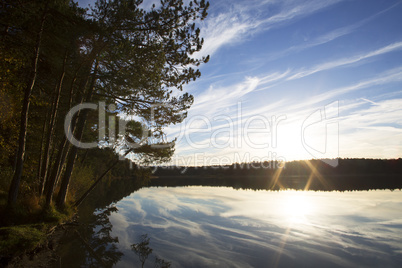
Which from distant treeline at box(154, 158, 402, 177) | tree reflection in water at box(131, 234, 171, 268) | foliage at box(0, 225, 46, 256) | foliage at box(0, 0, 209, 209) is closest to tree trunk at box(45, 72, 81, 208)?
foliage at box(0, 0, 209, 209)

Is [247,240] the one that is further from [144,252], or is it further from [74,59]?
[74,59]

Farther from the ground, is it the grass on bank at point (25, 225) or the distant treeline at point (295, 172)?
the grass on bank at point (25, 225)

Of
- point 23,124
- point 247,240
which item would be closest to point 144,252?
point 247,240

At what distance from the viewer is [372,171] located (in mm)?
99812

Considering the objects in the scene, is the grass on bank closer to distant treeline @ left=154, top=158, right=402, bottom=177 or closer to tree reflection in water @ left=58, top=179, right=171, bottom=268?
tree reflection in water @ left=58, top=179, right=171, bottom=268

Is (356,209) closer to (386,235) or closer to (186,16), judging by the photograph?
(386,235)

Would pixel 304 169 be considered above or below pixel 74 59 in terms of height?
below

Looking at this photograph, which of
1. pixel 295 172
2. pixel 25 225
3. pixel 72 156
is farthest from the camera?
pixel 295 172

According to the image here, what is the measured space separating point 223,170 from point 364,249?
431ft

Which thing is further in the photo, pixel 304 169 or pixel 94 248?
pixel 304 169

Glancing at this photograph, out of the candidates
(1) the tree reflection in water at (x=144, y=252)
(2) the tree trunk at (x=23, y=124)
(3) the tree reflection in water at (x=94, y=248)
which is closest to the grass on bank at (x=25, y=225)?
(2) the tree trunk at (x=23, y=124)

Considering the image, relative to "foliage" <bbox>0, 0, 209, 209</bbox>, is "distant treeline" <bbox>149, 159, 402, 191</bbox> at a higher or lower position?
lower

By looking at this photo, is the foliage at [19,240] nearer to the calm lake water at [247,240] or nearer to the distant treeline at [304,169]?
the calm lake water at [247,240]

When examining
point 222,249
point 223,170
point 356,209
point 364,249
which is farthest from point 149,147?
point 223,170
